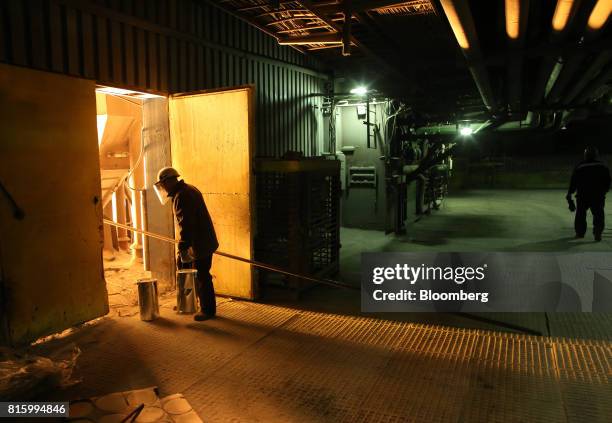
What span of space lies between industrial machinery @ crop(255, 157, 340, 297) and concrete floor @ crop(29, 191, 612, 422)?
0.65 meters

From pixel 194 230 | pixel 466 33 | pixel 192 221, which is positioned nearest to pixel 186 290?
pixel 194 230

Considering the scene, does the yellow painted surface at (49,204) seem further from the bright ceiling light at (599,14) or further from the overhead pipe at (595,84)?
the overhead pipe at (595,84)

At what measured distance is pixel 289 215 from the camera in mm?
6328

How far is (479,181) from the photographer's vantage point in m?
26.7

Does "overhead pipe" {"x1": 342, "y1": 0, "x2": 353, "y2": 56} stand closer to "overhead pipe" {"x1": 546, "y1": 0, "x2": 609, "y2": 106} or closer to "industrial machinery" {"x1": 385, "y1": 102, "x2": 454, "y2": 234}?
"overhead pipe" {"x1": 546, "y1": 0, "x2": 609, "y2": 106}

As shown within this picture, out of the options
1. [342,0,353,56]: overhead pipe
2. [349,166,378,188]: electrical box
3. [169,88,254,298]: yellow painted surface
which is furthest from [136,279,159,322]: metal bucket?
[349,166,378,188]: electrical box

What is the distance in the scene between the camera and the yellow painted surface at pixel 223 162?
6.08 m

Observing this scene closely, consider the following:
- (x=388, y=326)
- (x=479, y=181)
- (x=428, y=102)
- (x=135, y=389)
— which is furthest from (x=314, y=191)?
(x=479, y=181)

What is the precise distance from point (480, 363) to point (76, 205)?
191 inches

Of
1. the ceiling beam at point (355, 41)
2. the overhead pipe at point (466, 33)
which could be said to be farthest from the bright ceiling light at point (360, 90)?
the overhead pipe at point (466, 33)

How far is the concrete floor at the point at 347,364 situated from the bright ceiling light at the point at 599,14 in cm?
342

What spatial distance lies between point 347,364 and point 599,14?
435cm

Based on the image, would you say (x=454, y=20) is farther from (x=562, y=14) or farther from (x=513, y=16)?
(x=562, y=14)

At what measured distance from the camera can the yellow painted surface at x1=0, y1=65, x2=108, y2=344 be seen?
4.53 m
